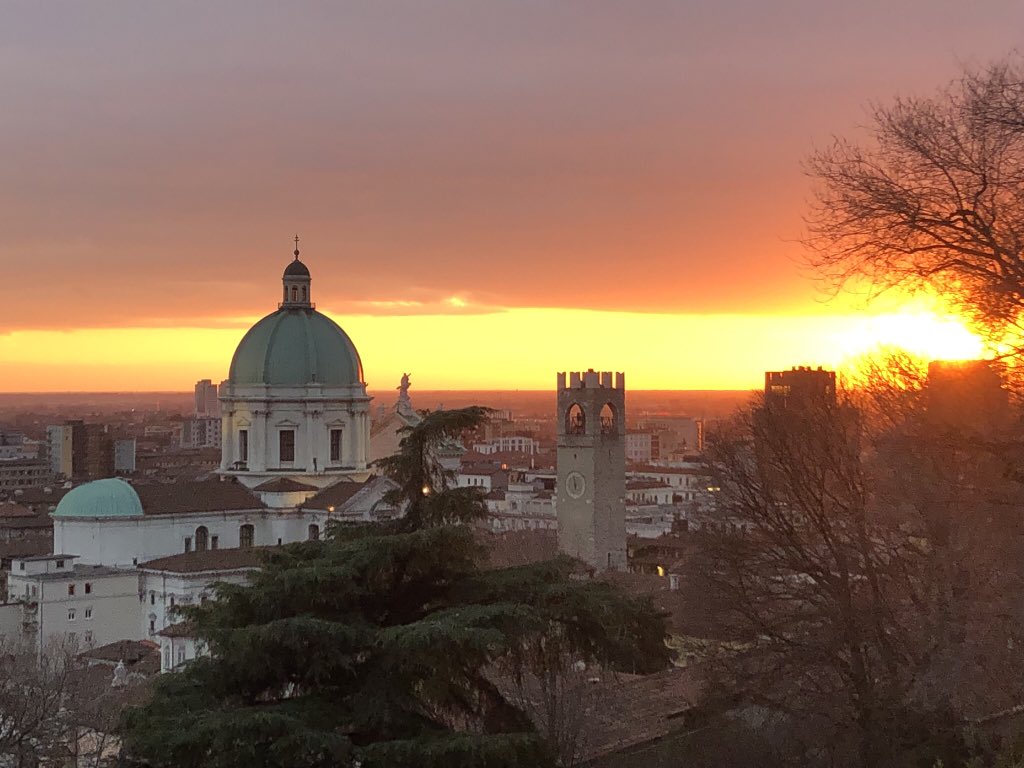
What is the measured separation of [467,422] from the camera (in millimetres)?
15453

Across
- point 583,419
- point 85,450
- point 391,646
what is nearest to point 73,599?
point 583,419

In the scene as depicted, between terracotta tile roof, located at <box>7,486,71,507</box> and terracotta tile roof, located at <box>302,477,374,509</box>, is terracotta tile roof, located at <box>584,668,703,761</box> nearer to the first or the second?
terracotta tile roof, located at <box>302,477,374,509</box>

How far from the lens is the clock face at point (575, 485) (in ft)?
224

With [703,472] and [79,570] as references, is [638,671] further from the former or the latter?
[79,570]

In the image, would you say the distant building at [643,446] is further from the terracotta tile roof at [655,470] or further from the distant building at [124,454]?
the distant building at [124,454]

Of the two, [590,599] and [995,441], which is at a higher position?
[995,441]

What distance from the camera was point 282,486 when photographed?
59312 millimetres

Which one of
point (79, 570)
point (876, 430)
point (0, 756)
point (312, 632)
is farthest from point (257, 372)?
point (312, 632)

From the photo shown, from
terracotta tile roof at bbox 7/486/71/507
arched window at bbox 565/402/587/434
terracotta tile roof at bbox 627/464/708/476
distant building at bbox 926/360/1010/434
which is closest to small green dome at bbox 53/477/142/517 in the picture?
arched window at bbox 565/402/587/434

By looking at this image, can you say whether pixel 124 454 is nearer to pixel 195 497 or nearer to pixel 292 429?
pixel 292 429

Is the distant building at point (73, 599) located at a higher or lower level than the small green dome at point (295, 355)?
lower

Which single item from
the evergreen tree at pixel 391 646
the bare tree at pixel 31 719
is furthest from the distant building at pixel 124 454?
the evergreen tree at pixel 391 646

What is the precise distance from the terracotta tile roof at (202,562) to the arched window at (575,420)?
68.1ft

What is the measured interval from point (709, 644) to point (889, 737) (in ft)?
14.4
